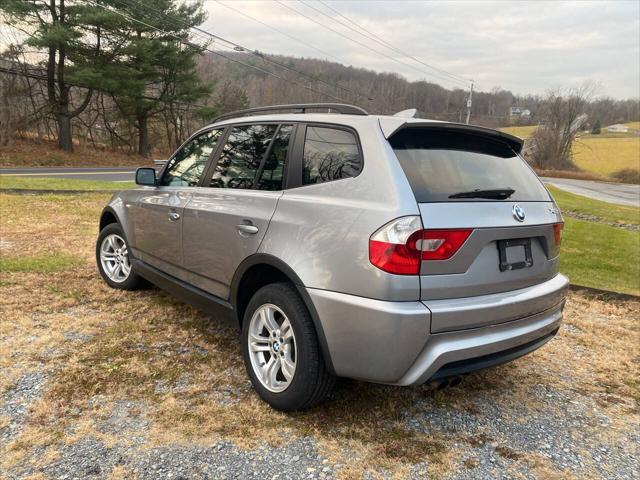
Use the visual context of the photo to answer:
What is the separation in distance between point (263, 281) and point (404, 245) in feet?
3.70

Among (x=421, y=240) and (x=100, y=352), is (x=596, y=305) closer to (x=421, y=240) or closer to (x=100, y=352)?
(x=421, y=240)

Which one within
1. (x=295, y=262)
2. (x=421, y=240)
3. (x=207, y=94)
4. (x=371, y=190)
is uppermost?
(x=207, y=94)

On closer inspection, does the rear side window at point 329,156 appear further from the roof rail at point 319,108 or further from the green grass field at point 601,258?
the green grass field at point 601,258

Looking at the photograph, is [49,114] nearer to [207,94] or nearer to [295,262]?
[207,94]

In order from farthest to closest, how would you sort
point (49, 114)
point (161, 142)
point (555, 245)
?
point (161, 142), point (49, 114), point (555, 245)

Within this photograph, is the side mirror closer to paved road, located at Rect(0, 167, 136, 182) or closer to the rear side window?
the rear side window

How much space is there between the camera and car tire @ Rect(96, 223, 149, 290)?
4637mm

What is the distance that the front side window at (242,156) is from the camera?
10.2ft

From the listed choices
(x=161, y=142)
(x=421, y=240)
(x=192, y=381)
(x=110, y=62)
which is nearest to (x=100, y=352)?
(x=192, y=381)

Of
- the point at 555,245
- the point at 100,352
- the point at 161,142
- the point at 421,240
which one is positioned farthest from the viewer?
the point at 161,142

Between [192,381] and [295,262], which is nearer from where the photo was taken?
[295,262]

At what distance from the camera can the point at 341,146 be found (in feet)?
8.55

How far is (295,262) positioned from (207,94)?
34.2 m

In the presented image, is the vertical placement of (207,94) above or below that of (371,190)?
above
